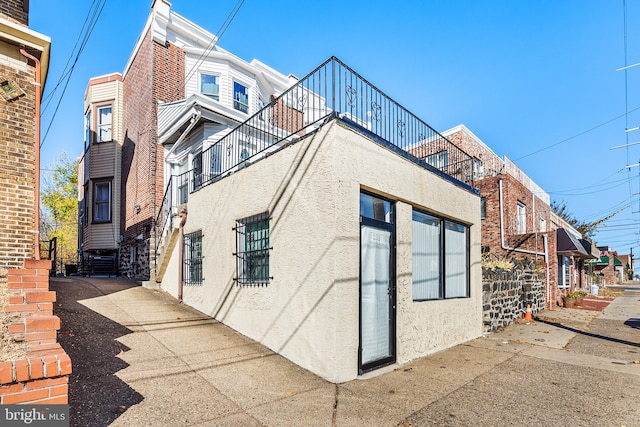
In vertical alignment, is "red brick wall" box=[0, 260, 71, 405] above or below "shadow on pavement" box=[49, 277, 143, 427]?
above

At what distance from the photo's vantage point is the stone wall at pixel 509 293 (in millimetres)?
8859

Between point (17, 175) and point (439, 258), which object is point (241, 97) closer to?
point (17, 175)

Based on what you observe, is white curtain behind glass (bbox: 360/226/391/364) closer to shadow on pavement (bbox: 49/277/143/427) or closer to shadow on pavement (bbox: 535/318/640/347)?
shadow on pavement (bbox: 49/277/143/427)

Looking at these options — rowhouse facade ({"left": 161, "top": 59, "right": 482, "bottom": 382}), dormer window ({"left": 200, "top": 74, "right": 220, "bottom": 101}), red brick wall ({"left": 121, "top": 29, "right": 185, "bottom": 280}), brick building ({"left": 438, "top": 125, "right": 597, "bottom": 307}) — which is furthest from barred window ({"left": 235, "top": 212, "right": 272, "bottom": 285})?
brick building ({"left": 438, "top": 125, "right": 597, "bottom": 307})

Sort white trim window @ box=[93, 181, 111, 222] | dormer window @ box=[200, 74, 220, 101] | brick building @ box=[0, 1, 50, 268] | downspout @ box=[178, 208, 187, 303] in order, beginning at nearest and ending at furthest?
brick building @ box=[0, 1, 50, 268], downspout @ box=[178, 208, 187, 303], dormer window @ box=[200, 74, 220, 101], white trim window @ box=[93, 181, 111, 222]

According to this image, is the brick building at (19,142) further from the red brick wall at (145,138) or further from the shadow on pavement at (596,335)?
the shadow on pavement at (596,335)

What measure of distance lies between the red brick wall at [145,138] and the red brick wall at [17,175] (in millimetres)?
6884

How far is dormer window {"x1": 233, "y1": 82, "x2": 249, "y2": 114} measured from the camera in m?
14.7

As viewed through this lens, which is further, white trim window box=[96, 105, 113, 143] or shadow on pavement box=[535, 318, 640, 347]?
white trim window box=[96, 105, 113, 143]

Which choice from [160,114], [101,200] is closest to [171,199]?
[160,114]

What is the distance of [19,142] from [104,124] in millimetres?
12164

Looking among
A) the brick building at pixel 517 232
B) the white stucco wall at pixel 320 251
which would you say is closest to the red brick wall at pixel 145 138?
the white stucco wall at pixel 320 251

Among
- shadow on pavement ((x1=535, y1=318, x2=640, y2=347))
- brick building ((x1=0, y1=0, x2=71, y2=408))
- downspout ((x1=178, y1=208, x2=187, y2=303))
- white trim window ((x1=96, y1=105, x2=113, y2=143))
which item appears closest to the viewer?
brick building ((x1=0, y1=0, x2=71, y2=408))

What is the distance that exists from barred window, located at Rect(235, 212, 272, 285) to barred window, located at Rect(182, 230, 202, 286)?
1.93 m
